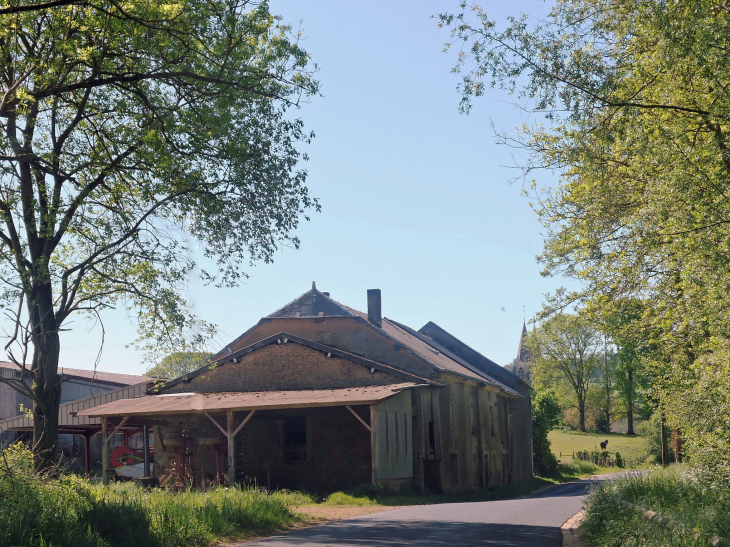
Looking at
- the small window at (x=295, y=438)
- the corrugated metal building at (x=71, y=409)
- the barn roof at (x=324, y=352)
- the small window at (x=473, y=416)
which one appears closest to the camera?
the small window at (x=295, y=438)

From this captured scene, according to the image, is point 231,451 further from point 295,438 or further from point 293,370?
point 293,370

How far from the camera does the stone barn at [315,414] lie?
79.3 ft

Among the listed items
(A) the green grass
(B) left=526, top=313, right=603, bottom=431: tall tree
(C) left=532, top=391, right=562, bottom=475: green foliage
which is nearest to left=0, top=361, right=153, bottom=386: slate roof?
(A) the green grass

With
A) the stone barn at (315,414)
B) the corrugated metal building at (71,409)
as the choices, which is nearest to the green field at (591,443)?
the stone barn at (315,414)

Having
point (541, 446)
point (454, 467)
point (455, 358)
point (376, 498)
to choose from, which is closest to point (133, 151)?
point (376, 498)

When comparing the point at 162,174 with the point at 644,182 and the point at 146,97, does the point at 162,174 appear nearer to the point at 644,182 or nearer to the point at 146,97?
the point at 146,97

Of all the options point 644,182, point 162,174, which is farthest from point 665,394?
point 162,174

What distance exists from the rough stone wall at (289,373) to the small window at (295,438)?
126 cm

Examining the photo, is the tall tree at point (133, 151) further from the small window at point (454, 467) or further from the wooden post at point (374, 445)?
the small window at point (454, 467)

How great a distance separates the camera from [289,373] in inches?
1096

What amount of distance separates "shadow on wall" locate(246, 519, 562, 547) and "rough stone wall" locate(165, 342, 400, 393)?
13390 millimetres

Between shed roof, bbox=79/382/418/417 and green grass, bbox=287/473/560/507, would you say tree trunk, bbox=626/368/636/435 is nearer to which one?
green grass, bbox=287/473/560/507

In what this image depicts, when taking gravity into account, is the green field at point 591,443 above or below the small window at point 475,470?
below

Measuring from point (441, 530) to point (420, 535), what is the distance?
90 cm
